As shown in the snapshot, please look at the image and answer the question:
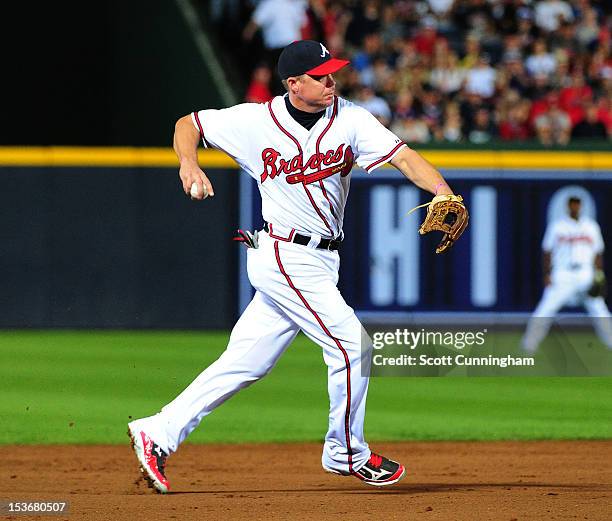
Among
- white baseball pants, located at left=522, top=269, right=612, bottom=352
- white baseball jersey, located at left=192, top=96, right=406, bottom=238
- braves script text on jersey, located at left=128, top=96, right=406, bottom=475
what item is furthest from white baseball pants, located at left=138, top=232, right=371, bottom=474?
white baseball pants, located at left=522, top=269, right=612, bottom=352

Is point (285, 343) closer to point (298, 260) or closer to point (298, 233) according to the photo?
point (298, 260)

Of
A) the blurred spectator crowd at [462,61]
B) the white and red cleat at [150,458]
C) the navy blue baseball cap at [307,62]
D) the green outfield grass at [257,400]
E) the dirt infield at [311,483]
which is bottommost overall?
the green outfield grass at [257,400]

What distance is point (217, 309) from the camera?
44.2 ft

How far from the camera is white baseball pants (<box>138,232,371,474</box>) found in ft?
18.9

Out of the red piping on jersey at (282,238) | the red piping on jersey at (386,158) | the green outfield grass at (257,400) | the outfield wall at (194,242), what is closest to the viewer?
the red piping on jersey at (386,158)

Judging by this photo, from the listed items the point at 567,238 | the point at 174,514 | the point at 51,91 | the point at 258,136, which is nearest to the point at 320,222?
the point at 258,136

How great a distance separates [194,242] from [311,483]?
24.1 ft

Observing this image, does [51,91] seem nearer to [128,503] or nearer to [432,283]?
[432,283]

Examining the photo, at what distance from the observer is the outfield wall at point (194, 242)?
13.3 metres

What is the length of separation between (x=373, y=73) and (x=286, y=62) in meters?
9.63

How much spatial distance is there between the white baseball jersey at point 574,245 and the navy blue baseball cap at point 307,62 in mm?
7489

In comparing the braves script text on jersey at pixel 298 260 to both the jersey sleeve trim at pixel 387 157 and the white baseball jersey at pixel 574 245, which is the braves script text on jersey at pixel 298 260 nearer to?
the jersey sleeve trim at pixel 387 157

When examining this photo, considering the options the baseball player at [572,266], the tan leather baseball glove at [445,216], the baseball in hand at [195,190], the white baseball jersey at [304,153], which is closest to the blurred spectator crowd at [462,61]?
the baseball player at [572,266]

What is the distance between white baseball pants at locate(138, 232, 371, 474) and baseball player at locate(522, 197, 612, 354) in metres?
7.10
